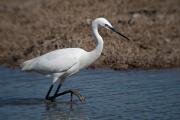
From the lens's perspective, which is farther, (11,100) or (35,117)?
(11,100)

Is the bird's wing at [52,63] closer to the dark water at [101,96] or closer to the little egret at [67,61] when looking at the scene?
the little egret at [67,61]

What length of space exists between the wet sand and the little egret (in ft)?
9.57

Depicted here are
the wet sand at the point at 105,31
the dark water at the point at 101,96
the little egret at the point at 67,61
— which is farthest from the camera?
the wet sand at the point at 105,31

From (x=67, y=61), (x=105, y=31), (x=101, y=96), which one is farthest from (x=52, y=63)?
(x=105, y=31)

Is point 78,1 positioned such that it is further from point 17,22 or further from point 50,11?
point 17,22

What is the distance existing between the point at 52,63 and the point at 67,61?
36 cm

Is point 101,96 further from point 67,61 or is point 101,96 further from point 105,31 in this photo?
point 105,31

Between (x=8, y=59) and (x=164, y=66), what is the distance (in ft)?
14.6

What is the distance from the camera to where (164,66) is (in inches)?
579

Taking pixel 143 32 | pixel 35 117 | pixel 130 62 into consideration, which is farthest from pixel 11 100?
pixel 143 32

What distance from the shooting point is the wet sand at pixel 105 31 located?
50.1 feet

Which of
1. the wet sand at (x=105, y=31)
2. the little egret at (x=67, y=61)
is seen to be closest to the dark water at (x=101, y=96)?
the little egret at (x=67, y=61)

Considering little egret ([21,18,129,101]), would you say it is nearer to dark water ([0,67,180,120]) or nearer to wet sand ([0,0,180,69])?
dark water ([0,67,180,120])

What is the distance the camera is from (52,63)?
40.0 ft
